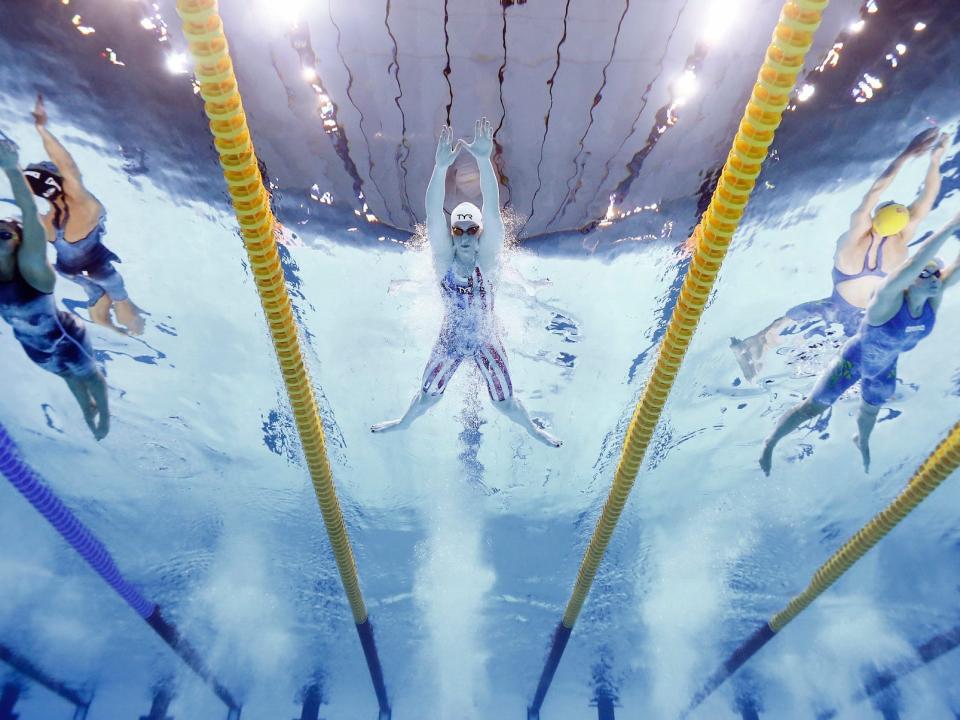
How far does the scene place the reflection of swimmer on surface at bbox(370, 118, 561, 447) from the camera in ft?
11.5

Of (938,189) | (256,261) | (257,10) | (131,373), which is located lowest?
(256,261)

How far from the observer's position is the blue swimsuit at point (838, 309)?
16.7 feet

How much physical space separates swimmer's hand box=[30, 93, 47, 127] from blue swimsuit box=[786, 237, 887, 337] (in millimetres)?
5651

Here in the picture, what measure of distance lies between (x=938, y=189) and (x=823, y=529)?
22.8 ft

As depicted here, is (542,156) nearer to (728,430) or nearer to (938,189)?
(938,189)

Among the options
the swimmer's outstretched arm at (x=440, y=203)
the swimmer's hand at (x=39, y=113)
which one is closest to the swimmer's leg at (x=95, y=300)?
the swimmer's hand at (x=39, y=113)

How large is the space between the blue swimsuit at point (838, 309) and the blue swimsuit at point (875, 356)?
8.7 inches

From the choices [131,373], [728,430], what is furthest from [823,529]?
[131,373]

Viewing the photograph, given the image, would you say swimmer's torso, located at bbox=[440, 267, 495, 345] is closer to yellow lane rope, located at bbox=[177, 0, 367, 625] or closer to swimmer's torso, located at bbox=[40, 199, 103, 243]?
yellow lane rope, located at bbox=[177, 0, 367, 625]

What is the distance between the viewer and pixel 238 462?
8750 millimetres

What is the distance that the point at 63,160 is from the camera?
4.35 meters

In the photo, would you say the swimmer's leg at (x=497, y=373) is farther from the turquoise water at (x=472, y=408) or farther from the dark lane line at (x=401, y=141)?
the dark lane line at (x=401, y=141)

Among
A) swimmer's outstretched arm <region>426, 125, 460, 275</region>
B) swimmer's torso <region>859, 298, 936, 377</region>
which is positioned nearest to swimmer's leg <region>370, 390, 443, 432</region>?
swimmer's outstretched arm <region>426, 125, 460, 275</region>

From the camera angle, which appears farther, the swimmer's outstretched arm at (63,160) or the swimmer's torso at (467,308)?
the swimmer's torso at (467,308)
